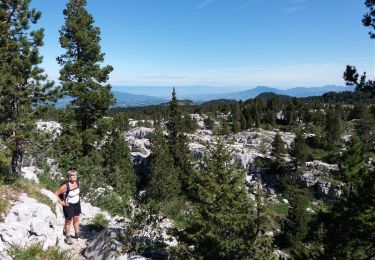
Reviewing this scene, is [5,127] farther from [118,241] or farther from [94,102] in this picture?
[94,102]

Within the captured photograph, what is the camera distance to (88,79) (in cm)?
3084

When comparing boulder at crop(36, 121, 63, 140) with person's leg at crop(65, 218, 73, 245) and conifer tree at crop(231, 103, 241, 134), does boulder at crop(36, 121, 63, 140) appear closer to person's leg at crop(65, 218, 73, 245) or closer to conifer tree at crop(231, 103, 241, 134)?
person's leg at crop(65, 218, 73, 245)

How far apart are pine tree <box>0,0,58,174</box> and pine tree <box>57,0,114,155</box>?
44.8 feet

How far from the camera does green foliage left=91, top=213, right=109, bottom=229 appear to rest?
1598cm

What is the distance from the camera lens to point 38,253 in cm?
1194

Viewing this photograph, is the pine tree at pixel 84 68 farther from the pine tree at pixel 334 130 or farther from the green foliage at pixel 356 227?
the pine tree at pixel 334 130

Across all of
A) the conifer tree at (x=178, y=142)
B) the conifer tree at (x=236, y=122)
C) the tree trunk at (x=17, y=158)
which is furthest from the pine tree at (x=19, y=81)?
the conifer tree at (x=236, y=122)

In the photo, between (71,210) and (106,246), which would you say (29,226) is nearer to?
(71,210)

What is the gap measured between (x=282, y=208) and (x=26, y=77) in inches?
2301

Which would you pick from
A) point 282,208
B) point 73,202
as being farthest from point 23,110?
point 282,208

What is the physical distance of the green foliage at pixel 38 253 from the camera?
11.3m

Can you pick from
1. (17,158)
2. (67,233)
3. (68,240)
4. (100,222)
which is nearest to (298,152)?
(100,222)

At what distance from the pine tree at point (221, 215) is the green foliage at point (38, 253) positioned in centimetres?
425

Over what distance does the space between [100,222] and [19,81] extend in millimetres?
6860
